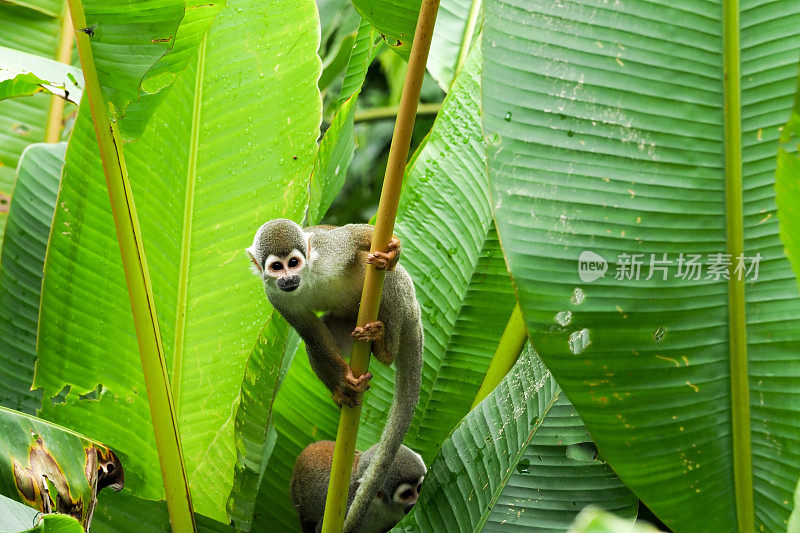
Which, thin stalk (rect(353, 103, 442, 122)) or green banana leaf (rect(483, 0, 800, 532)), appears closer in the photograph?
green banana leaf (rect(483, 0, 800, 532))

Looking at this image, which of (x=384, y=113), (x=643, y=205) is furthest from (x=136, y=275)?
(x=384, y=113)

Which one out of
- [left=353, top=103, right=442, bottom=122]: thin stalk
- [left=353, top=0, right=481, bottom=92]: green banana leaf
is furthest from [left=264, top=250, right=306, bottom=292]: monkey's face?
[left=353, top=103, right=442, bottom=122]: thin stalk

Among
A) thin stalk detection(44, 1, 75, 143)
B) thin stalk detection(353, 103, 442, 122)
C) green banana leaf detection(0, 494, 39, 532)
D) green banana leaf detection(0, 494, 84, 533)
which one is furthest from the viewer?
thin stalk detection(353, 103, 442, 122)

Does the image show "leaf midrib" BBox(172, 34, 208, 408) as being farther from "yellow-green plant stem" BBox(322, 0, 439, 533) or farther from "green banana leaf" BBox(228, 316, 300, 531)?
"yellow-green plant stem" BBox(322, 0, 439, 533)

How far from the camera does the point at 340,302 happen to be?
2.52m

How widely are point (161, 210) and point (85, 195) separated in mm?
221

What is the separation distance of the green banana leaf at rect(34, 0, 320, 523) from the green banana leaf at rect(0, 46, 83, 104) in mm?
370

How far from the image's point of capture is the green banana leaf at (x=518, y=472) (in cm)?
192

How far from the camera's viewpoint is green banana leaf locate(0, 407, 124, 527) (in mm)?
1702

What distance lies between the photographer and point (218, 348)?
2.43 meters

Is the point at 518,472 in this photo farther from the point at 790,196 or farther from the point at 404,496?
the point at 790,196

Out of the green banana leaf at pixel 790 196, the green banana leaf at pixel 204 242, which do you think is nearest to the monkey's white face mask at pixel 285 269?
the green banana leaf at pixel 204 242

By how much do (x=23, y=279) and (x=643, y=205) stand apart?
205 centimetres

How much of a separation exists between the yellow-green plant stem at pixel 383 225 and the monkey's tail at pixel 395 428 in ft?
1.25
